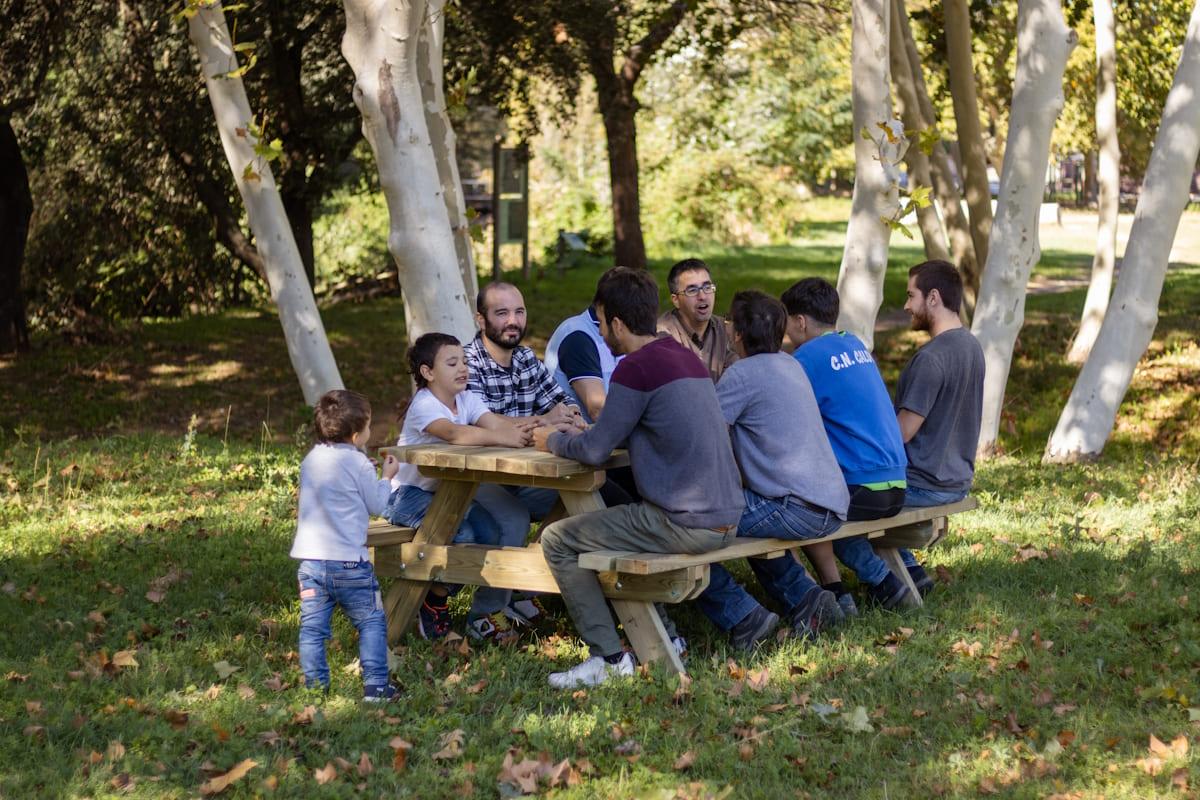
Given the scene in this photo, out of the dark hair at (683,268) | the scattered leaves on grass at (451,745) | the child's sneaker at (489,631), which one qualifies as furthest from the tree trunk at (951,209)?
the scattered leaves on grass at (451,745)

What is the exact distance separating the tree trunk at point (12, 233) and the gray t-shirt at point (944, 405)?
1177cm

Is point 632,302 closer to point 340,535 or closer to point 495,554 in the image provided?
point 495,554

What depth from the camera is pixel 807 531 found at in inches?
238

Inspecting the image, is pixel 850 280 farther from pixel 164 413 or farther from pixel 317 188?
pixel 317 188

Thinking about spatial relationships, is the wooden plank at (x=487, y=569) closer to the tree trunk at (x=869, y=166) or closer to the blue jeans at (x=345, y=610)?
the blue jeans at (x=345, y=610)

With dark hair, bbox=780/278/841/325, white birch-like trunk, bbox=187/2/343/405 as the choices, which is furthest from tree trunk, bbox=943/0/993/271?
dark hair, bbox=780/278/841/325

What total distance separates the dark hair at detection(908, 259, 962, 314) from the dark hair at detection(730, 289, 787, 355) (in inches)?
39.1

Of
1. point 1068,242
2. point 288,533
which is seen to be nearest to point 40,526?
point 288,533

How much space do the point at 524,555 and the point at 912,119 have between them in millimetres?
9377

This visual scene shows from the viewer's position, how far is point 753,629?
6082mm

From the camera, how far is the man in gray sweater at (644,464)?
5543 mm

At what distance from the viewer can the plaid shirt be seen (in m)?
6.78

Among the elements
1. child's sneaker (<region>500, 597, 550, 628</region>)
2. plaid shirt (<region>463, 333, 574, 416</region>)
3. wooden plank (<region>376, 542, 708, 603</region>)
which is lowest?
child's sneaker (<region>500, 597, 550, 628</region>)

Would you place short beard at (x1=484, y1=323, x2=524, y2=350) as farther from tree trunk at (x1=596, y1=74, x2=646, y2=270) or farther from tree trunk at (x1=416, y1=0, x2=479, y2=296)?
tree trunk at (x1=596, y1=74, x2=646, y2=270)
